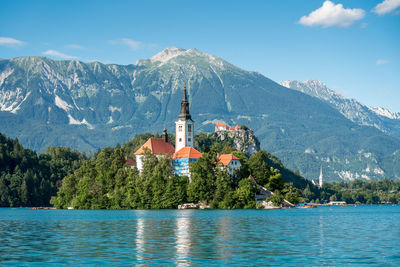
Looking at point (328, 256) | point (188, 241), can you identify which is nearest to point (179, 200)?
point (188, 241)

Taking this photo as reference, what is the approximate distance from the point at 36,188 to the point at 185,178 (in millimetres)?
71314

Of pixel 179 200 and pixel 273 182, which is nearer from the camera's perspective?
pixel 179 200

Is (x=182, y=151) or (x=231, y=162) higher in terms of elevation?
(x=182, y=151)

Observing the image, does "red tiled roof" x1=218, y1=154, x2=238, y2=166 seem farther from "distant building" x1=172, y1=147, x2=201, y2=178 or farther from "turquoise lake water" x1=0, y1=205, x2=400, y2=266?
"turquoise lake water" x1=0, y1=205, x2=400, y2=266

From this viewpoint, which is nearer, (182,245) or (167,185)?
(182,245)

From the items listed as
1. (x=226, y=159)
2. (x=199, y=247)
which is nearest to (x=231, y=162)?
(x=226, y=159)

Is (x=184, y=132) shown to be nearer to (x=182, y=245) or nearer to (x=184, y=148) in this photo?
(x=184, y=148)

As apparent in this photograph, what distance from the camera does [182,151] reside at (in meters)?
164

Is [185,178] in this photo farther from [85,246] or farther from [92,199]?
[85,246]

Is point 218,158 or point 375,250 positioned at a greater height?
point 218,158

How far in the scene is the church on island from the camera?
152 meters

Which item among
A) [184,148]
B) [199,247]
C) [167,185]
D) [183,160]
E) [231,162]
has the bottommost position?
[199,247]

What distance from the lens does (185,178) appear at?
149 meters

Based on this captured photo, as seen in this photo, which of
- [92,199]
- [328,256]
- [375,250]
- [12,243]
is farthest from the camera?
[92,199]
